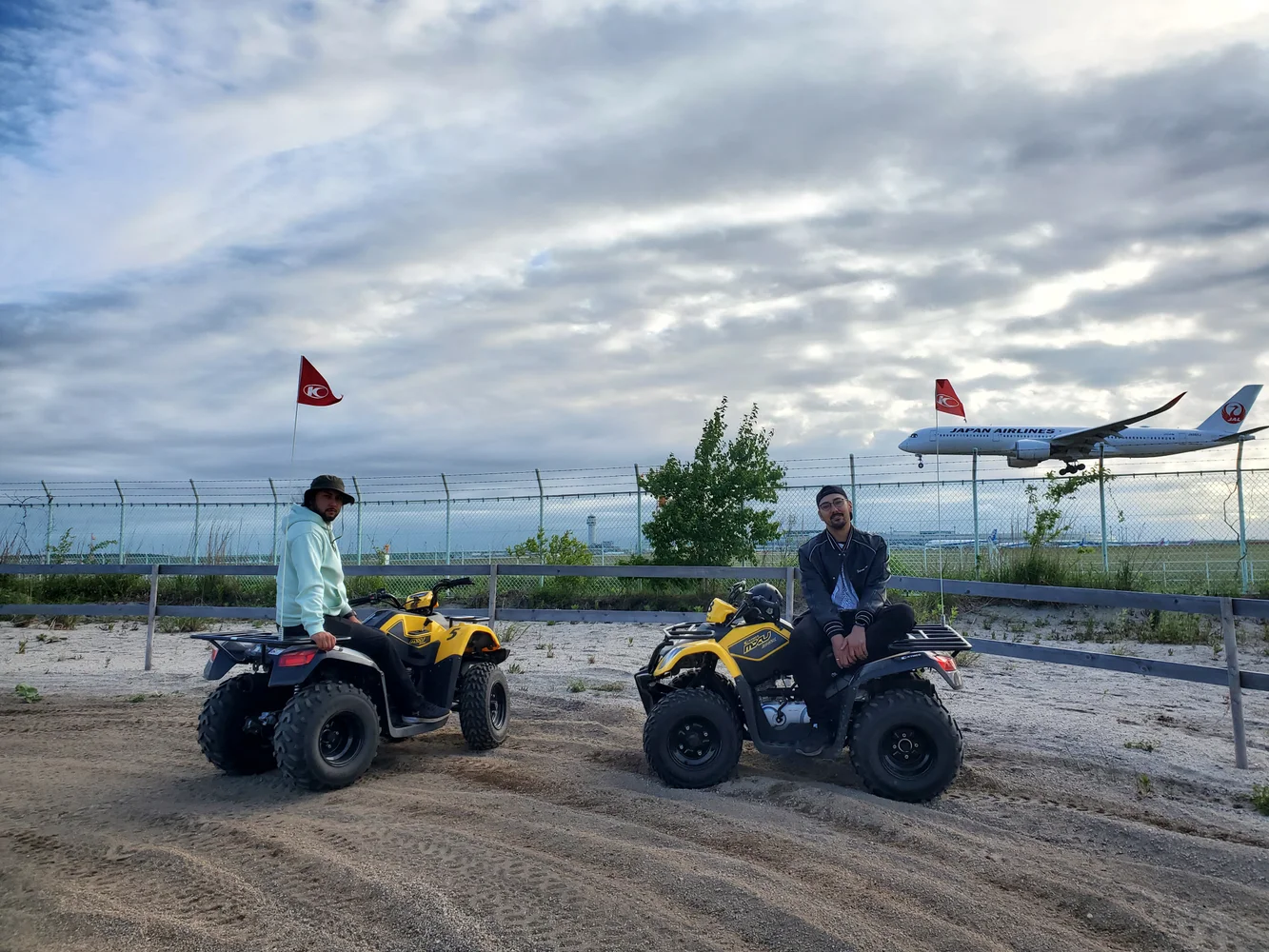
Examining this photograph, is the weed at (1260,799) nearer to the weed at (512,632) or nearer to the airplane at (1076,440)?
the weed at (512,632)

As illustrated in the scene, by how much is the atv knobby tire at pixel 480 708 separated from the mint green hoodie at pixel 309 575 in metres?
1.09

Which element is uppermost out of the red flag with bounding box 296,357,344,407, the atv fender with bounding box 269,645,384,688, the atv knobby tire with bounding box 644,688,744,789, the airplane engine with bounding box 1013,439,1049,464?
the airplane engine with bounding box 1013,439,1049,464

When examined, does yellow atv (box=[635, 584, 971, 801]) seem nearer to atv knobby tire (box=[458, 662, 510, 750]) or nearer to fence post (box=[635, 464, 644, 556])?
atv knobby tire (box=[458, 662, 510, 750])

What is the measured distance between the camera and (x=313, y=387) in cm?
925

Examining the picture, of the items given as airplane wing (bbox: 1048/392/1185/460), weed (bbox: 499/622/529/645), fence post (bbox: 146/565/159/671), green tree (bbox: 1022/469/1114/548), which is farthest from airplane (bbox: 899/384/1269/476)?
fence post (bbox: 146/565/159/671)

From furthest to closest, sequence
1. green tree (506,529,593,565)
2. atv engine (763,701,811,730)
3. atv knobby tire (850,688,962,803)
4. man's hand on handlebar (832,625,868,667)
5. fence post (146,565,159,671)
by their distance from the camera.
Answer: green tree (506,529,593,565)
fence post (146,565,159,671)
atv engine (763,701,811,730)
man's hand on handlebar (832,625,868,667)
atv knobby tire (850,688,962,803)

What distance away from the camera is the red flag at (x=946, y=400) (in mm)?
20891

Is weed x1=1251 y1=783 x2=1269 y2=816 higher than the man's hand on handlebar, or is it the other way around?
the man's hand on handlebar

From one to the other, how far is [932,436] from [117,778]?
104ft

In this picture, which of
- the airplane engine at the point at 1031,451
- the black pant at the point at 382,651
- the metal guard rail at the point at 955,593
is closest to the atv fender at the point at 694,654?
the black pant at the point at 382,651

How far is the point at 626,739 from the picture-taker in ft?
22.5

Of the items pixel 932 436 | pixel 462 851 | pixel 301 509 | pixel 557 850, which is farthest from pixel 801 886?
pixel 932 436

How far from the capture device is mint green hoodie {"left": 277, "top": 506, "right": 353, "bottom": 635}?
18.2 feet

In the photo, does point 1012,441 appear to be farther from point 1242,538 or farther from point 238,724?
point 238,724
